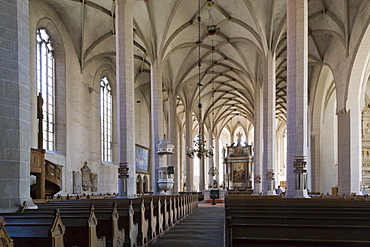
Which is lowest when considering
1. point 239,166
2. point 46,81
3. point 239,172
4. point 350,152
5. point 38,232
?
point 239,172

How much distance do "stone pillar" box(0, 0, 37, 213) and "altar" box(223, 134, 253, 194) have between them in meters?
40.0

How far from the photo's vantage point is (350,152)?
1853 centimetres

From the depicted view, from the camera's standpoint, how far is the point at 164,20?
19.5 metres

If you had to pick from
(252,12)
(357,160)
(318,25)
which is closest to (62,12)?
(252,12)

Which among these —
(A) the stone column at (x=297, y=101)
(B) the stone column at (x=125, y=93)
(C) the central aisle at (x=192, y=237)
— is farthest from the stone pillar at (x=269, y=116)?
(C) the central aisle at (x=192, y=237)

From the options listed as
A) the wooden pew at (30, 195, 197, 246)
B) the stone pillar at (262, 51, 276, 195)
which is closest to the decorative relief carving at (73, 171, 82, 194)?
the wooden pew at (30, 195, 197, 246)

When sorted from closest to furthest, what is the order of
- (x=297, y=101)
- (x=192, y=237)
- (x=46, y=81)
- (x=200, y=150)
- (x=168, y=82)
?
1. (x=192, y=237)
2. (x=297, y=101)
3. (x=46, y=81)
4. (x=200, y=150)
5. (x=168, y=82)

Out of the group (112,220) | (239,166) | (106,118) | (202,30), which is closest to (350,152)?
(202,30)

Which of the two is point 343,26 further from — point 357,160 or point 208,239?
point 208,239

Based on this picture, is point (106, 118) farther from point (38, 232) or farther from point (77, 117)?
point (38, 232)

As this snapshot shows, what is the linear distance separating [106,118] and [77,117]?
4565mm

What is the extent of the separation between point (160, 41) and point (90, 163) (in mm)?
8851

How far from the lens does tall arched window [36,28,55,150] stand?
56.1 ft

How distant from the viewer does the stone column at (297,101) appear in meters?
11.9
